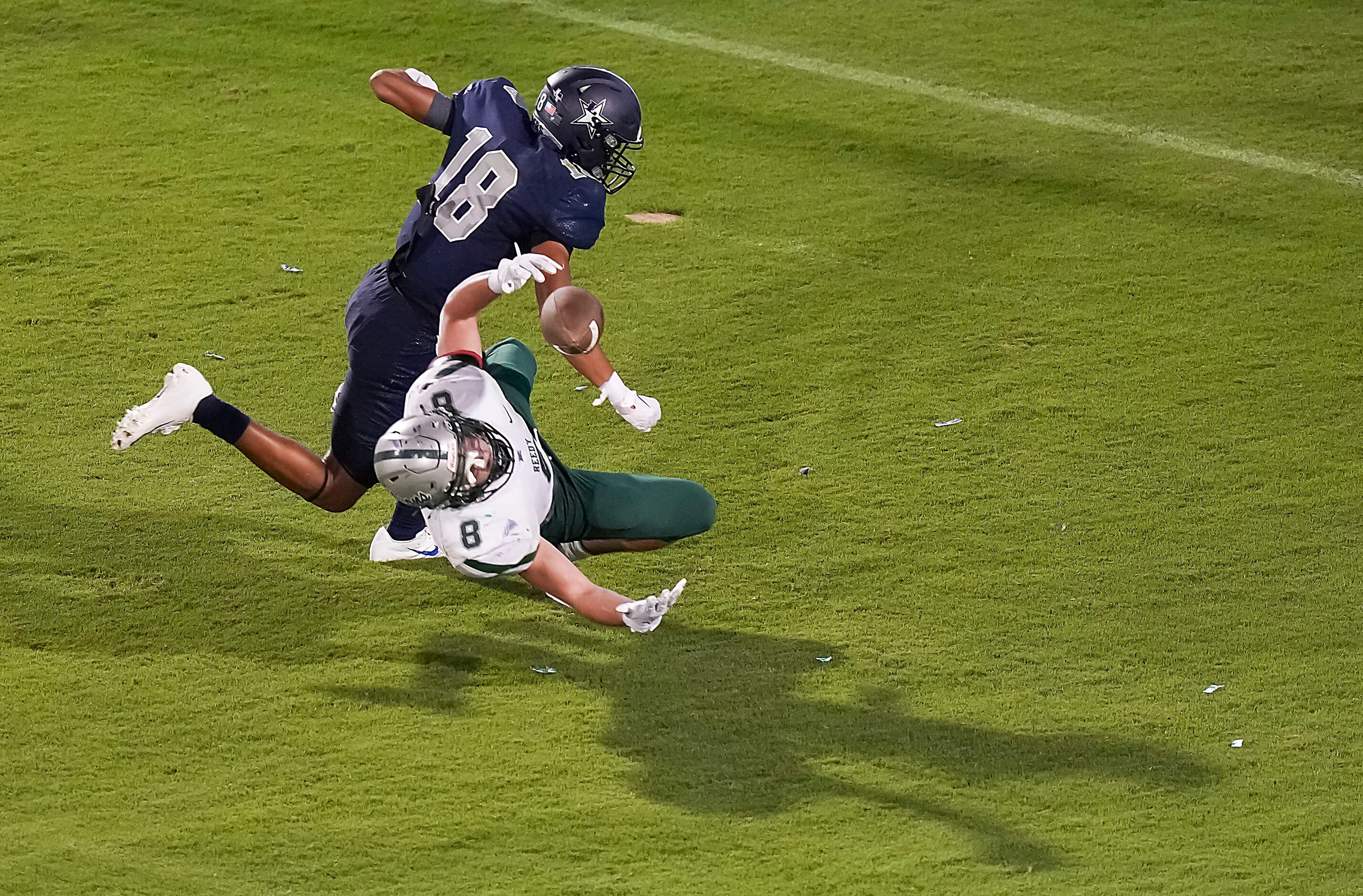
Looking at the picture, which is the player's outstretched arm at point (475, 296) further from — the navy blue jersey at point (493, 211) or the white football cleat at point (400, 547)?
the white football cleat at point (400, 547)

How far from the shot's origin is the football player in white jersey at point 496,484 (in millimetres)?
3939

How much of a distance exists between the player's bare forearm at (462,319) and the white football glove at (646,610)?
2.70ft

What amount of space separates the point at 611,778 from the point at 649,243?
10.0ft

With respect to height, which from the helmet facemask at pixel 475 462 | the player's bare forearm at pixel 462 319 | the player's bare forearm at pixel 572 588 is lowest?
the player's bare forearm at pixel 572 588

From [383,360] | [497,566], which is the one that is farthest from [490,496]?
[383,360]

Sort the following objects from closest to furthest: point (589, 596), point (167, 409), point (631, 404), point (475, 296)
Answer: point (589, 596) < point (475, 296) < point (631, 404) < point (167, 409)

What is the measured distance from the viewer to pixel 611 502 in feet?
14.8

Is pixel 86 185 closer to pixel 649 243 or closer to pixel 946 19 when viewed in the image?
pixel 649 243

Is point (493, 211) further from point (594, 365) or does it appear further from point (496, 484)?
point (496, 484)

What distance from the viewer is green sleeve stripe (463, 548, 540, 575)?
4062mm

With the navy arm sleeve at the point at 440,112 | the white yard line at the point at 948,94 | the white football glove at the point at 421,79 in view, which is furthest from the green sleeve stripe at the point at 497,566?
the white yard line at the point at 948,94

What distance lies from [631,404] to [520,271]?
1.70ft

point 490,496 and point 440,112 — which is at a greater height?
point 440,112

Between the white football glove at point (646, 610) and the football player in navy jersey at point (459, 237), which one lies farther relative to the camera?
the football player in navy jersey at point (459, 237)
